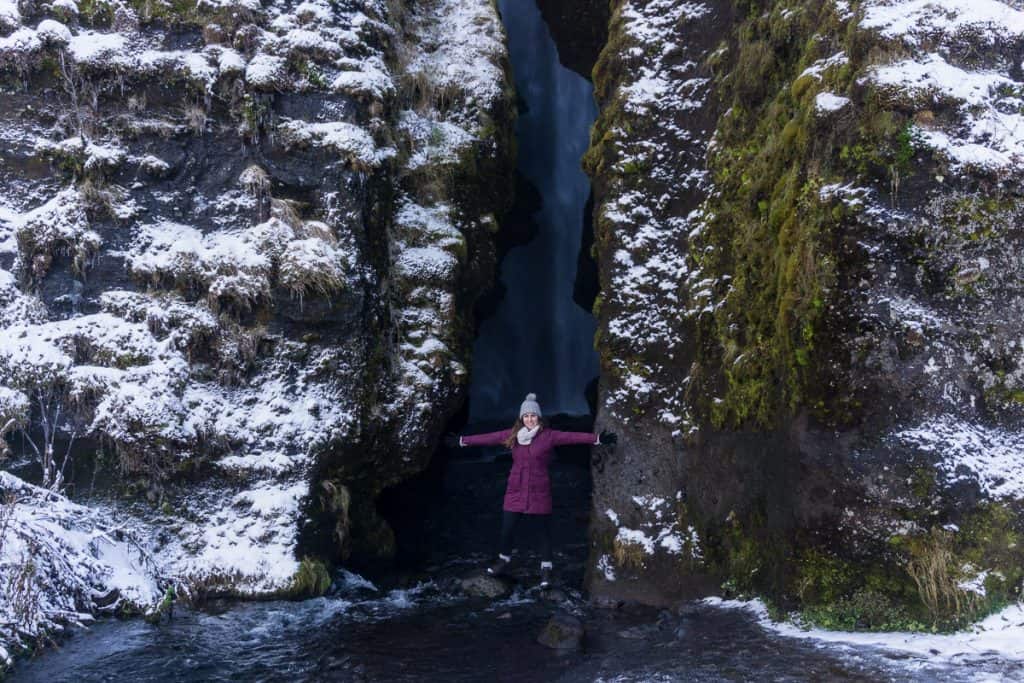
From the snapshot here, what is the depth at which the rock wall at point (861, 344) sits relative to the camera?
6523mm

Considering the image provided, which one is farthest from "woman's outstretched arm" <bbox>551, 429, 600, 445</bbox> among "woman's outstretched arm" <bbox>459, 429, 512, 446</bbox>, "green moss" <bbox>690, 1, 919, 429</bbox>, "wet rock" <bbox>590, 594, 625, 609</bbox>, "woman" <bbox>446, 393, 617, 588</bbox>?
"wet rock" <bbox>590, 594, 625, 609</bbox>

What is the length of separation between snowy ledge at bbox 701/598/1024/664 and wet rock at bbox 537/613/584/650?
1.77 m

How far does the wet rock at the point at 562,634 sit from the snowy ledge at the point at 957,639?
1765 millimetres

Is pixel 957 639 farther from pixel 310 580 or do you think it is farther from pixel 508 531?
pixel 310 580

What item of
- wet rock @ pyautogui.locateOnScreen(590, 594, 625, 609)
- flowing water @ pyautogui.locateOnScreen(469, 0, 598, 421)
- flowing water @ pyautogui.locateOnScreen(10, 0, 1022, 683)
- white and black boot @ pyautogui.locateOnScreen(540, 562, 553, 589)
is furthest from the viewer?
flowing water @ pyautogui.locateOnScreen(469, 0, 598, 421)

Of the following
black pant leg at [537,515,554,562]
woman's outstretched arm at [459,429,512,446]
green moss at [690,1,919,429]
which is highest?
green moss at [690,1,919,429]

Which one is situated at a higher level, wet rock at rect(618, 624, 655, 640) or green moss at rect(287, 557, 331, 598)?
green moss at rect(287, 557, 331, 598)

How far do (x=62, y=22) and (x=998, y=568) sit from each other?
11.4m

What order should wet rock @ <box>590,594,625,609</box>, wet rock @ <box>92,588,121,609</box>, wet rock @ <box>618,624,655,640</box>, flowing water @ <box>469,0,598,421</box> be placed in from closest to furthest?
wet rock @ <box>618,624,655,640</box> < wet rock @ <box>92,588,121,609</box> < wet rock @ <box>590,594,625,609</box> < flowing water @ <box>469,0,598,421</box>

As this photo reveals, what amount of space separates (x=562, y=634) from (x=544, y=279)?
841 centimetres

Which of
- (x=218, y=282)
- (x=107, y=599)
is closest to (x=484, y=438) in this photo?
(x=218, y=282)

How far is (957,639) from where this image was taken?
19.9 feet

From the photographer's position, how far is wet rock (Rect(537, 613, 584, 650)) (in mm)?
7339

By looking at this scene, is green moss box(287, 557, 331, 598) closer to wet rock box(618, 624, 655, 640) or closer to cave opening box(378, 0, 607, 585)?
wet rock box(618, 624, 655, 640)
